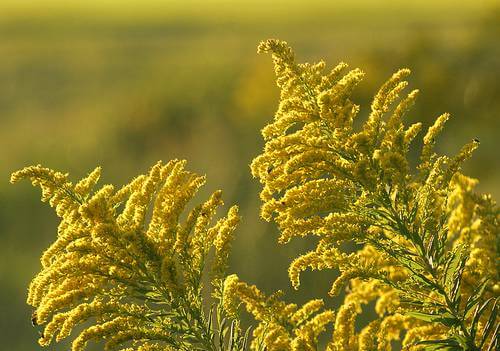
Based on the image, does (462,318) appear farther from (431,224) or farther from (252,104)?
(252,104)

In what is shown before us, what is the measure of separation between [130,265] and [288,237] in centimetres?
120

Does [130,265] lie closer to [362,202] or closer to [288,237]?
[288,237]

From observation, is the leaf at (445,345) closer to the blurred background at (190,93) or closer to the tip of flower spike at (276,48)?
the tip of flower spike at (276,48)

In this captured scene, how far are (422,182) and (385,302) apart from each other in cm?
137

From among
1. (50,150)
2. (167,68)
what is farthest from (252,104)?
(167,68)

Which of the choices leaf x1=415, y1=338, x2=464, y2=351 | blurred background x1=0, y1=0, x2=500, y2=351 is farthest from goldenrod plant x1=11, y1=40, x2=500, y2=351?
blurred background x1=0, y1=0, x2=500, y2=351

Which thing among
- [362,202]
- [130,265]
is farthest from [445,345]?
[130,265]

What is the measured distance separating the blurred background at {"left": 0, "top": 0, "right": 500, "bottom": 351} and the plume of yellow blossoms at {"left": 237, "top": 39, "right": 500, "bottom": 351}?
17555 millimetres

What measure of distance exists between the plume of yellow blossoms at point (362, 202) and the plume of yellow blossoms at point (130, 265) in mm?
396

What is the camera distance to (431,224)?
5.14m

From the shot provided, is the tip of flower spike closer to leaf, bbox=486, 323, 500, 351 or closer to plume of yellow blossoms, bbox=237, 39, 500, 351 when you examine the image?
plume of yellow blossoms, bbox=237, 39, 500, 351

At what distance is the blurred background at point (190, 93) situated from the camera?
30.8 metres

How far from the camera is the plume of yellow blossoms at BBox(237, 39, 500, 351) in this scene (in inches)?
197

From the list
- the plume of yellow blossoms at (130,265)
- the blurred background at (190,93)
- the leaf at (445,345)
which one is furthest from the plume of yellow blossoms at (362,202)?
the blurred background at (190,93)
